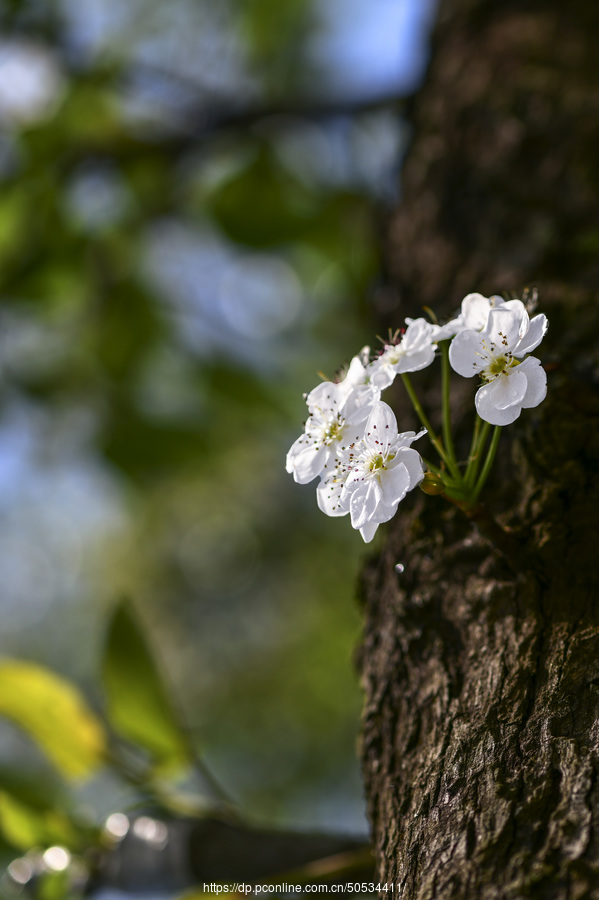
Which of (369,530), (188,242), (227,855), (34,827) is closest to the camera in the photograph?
(369,530)

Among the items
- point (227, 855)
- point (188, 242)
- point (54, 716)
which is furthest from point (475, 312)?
point (188, 242)

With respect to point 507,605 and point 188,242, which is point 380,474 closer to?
point 507,605

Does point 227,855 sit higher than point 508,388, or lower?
lower

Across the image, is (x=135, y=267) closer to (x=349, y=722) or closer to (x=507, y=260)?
(x=507, y=260)

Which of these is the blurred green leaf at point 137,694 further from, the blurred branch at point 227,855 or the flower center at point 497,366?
the flower center at point 497,366

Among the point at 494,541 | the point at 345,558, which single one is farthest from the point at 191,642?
the point at 494,541
